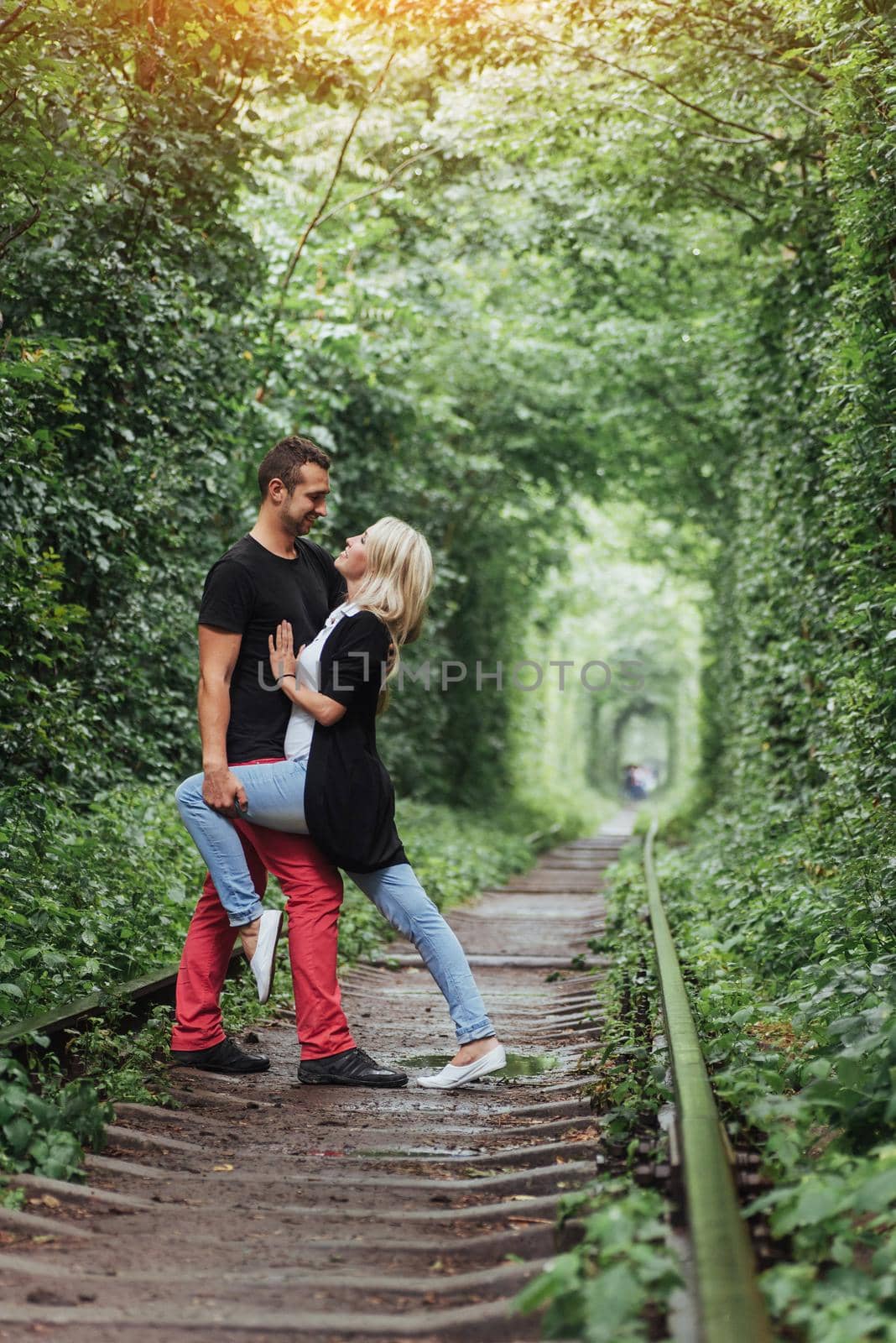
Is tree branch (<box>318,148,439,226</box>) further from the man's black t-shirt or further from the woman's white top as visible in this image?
the woman's white top

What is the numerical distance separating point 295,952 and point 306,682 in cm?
105

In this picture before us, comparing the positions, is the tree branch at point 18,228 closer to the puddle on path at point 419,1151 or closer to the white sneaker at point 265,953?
the white sneaker at point 265,953

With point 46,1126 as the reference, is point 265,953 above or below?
above

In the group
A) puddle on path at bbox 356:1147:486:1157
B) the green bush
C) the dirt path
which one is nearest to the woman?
the dirt path

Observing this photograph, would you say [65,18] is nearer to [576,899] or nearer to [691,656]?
[576,899]

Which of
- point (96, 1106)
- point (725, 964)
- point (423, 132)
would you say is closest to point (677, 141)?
point (423, 132)

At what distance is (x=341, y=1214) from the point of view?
3615 millimetres

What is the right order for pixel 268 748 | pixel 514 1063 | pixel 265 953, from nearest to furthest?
pixel 265 953
pixel 268 748
pixel 514 1063

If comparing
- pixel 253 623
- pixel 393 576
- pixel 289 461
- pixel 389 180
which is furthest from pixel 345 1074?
pixel 389 180

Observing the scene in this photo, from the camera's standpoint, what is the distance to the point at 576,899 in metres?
14.5

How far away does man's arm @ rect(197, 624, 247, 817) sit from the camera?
197 inches

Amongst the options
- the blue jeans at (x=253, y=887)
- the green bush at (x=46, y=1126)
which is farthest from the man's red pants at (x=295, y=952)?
the green bush at (x=46, y=1126)

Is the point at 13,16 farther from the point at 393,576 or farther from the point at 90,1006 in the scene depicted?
the point at 90,1006

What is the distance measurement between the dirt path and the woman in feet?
1.56
